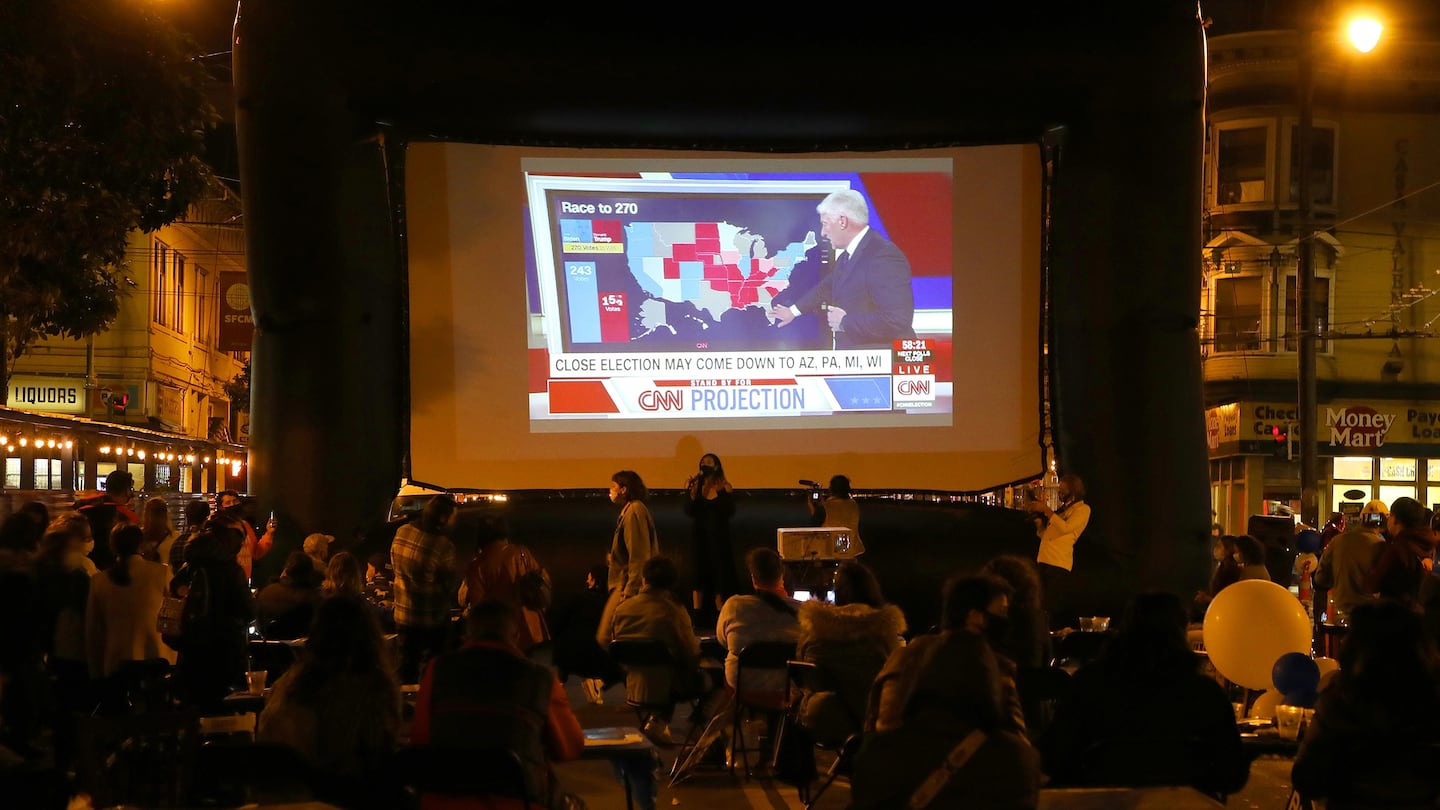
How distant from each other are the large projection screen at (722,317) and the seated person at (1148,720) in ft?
23.3

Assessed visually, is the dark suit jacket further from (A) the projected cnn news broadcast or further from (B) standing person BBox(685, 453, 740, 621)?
(B) standing person BBox(685, 453, 740, 621)

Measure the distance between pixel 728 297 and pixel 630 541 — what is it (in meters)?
2.89

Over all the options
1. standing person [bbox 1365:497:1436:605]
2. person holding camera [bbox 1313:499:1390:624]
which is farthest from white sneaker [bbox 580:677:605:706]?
standing person [bbox 1365:497:1436:605]

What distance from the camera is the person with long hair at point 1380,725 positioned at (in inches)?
150

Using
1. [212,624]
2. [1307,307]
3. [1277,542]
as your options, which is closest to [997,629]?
[212,624]

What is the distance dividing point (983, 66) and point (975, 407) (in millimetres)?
2603

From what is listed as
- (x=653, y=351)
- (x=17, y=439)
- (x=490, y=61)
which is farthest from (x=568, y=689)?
(x=17, y=439)

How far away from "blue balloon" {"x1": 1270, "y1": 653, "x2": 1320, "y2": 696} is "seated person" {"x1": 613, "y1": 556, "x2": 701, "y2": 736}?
2.82 meters

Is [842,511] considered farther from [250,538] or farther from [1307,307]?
[1307,307]

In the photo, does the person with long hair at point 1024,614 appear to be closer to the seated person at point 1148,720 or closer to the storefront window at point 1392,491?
the seated person at point 1148,720

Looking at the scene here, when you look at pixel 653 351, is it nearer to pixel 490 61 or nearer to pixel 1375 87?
pixel 490 61

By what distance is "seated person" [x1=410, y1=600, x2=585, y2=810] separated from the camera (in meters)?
3.79

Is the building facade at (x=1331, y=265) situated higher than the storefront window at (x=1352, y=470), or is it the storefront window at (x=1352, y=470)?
the building facade at (x=1331, y=265)

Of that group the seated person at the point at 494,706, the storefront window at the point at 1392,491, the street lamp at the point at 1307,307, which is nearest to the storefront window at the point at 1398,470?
the storefront window at the point at 1392,491
